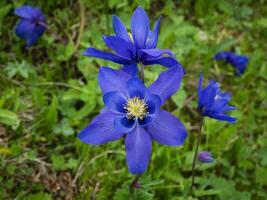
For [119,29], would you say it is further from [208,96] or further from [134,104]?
[208,96]

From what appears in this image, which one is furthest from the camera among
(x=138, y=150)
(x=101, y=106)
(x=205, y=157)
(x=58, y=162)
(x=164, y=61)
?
(x=101, y=106)

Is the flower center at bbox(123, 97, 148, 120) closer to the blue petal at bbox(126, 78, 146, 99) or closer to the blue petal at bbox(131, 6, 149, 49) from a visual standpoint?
the blue petal at bbox(126, 78, 146, 99)

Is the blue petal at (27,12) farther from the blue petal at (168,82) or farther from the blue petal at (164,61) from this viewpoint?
the blue petal at (168,82)

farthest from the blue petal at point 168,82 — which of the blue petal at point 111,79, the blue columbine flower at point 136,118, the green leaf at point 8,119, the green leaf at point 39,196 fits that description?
the green leaf at point 8,119

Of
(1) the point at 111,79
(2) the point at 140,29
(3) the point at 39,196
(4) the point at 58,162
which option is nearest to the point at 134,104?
(1) the point at 111,79

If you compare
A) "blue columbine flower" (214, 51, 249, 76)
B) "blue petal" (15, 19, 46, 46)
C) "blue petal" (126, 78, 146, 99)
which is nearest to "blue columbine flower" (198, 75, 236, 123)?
"blue petal" (126, 78, 146, 99)
